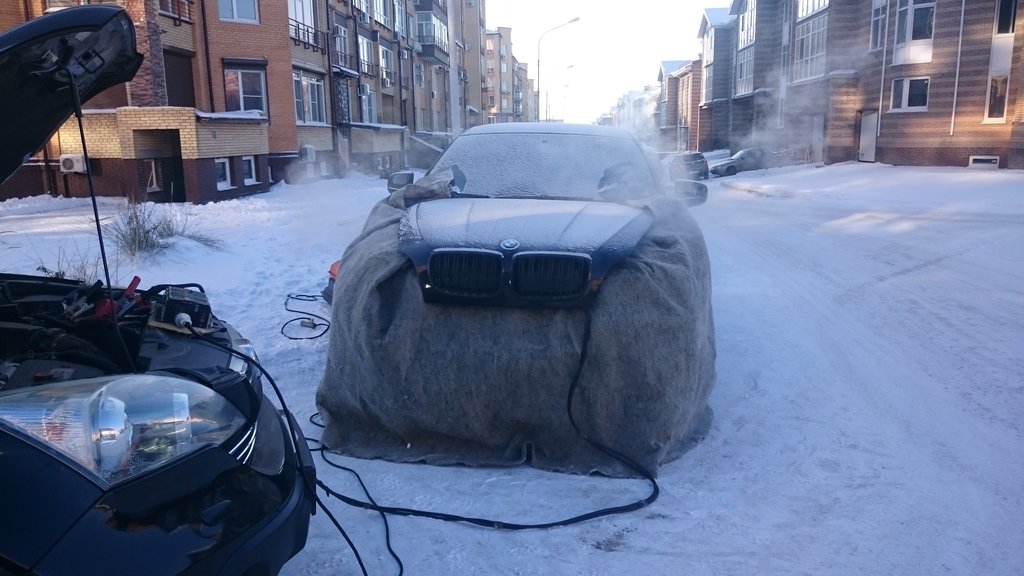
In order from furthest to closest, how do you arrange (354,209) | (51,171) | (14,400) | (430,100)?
(430,100)
(51,171)
(354,209)
(14,400)

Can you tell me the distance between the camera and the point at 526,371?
12.0ft

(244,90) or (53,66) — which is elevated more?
(244,90)

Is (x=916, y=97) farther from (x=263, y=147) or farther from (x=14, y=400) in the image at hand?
(x=14, y=400)

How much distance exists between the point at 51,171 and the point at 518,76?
100701mm

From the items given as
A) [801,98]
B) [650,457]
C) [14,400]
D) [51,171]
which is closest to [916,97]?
[801,98]

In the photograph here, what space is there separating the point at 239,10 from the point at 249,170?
5.51 metres

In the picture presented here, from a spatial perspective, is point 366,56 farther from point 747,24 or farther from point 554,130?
point 554,130

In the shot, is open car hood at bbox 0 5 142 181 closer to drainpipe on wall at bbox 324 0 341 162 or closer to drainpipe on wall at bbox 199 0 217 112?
drainpipe on wall at bbox 199 0 217 112

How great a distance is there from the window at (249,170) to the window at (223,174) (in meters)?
1.21

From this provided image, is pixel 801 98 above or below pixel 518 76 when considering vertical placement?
below

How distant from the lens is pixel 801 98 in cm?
4119

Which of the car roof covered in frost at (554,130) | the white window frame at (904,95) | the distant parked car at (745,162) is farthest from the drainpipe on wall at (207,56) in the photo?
the white window frame at (904,95)

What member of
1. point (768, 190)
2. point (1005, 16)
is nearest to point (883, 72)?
point (1005, 16)

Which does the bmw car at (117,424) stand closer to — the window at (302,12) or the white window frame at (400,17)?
the window at (302,12)
